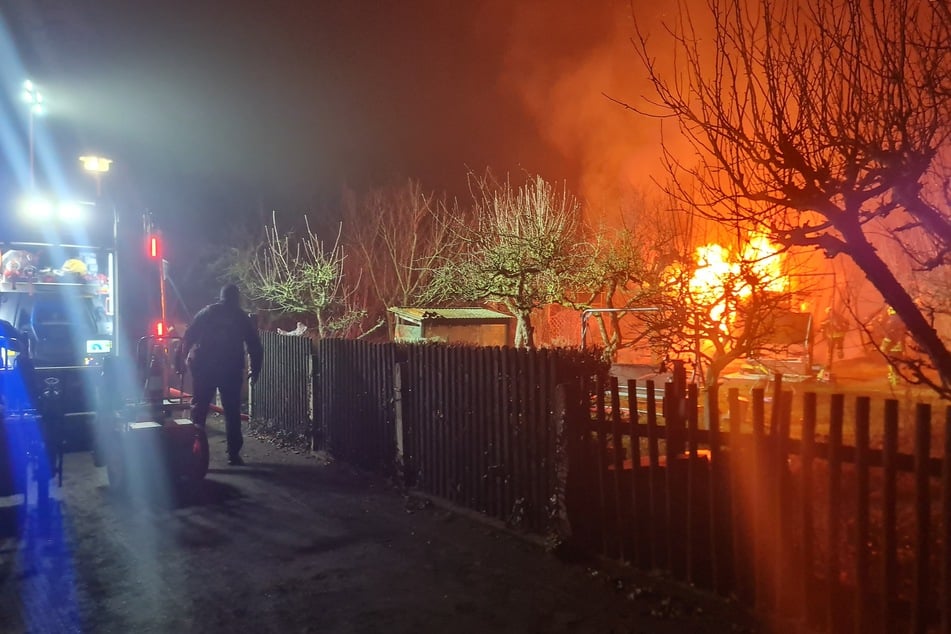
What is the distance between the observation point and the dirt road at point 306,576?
4285 mm

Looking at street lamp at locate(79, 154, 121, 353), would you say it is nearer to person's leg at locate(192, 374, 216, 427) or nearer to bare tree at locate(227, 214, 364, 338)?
person's leg at locate(192, 374, 216, 427)

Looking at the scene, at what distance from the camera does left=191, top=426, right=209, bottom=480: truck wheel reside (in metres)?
7.47

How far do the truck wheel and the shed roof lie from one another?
7.36m

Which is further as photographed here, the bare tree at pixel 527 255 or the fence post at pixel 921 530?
the bare tree at pixel 527 255

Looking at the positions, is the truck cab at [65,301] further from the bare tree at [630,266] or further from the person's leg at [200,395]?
the bare tree at [630,266]

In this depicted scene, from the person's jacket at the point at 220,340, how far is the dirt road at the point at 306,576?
1954mm

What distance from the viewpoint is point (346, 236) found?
29906 mm

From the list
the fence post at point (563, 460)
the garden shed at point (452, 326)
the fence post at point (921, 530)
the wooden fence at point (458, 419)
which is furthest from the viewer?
the garden shed at point (452, 326)

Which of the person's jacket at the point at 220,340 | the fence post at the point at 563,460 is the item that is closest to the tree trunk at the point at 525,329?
the person's jacket at the point at 220,340

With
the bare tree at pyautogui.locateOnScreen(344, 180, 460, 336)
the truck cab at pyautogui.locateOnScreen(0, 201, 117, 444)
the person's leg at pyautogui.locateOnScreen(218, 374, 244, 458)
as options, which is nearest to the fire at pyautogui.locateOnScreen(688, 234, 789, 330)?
the person's leg at pyautogui.locateOnScreen(218, 374, 244, 458)

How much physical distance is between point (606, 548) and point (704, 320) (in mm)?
4425

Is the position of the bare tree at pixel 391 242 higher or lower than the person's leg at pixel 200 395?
higher

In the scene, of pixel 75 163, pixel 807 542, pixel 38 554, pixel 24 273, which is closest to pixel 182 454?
pixel 38 554

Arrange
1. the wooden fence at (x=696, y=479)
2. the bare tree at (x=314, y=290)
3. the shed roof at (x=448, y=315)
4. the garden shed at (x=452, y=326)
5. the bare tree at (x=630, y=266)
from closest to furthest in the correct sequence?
the wooden fence at (x=696, y=479) < the bare tree at (x=630, y=266) < the garden shed at (x=452, y=326) < the shed roof at (x=448, y=315) < the bare tree at (x=314, y=290)
